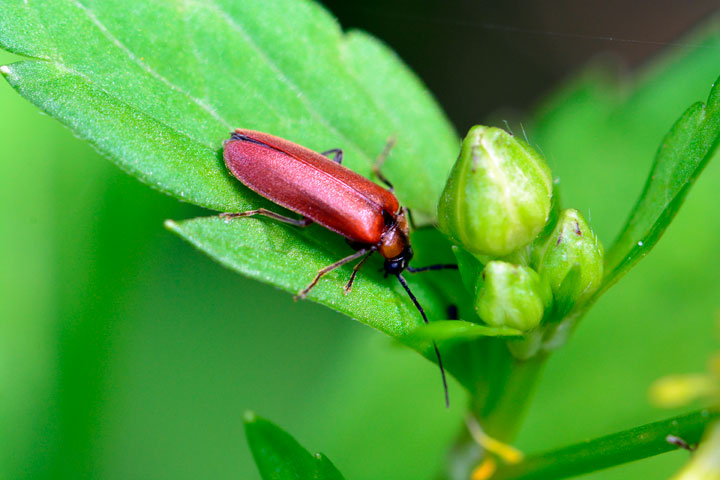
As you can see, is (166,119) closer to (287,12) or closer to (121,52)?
(121,52)

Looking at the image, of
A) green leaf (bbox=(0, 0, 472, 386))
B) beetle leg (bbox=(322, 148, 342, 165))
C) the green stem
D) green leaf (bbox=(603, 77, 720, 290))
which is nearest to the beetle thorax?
green leaf (bbox=(0, 0, 472, 386))

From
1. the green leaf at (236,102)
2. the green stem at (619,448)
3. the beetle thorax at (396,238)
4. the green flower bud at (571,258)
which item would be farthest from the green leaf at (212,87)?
the green stem at (619,448)

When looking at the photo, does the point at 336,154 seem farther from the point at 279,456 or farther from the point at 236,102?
the point at 279,456

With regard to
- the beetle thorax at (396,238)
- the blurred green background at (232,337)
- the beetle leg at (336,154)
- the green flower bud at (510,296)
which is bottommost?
the blurred green background at (232,337)

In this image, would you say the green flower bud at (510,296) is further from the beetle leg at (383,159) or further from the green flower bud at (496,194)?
the beetle leg at (383,159)

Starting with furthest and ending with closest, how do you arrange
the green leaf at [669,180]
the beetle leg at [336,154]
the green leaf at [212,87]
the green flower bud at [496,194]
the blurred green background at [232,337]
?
the blurred green background at [232,337]
the beetle leg at [336,154]
the green leaf at [212,87]
the green leaf at [669,180]
the green flower bud at [496,194]

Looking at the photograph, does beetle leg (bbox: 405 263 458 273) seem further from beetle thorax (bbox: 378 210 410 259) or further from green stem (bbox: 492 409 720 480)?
green stem (bbox: 492 409 720 480)
